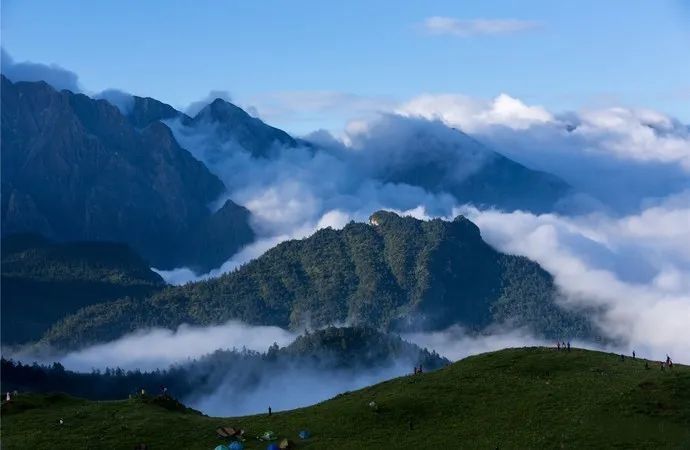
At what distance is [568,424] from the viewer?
85.7 m

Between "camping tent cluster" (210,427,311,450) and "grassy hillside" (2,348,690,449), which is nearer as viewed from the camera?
"grassy hillside" (2,348,690,449)

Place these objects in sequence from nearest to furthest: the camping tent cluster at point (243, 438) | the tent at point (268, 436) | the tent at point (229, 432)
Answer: the camping tent cluster at point (243, 438) < the tent at point (268, 436) < the tent at point (229, 432)

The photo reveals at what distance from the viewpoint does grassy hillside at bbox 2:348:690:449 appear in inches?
3322

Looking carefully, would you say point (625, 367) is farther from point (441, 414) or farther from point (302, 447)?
point (302, 447)

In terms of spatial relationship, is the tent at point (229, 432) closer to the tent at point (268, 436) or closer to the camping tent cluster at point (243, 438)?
the camping tent cluster at point (243, 438)

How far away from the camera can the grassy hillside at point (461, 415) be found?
277 ft

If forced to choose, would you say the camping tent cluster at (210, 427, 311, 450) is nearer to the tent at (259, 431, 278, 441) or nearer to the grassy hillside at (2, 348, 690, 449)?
the tent at (259, 431, 278, 441)

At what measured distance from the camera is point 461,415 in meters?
92.1

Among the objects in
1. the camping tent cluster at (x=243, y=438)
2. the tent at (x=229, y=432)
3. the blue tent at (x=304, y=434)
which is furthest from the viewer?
the tent at (x=229, y=432)

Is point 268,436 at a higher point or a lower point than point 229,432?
lower

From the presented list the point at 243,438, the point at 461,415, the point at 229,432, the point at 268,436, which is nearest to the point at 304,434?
the point at 268,436

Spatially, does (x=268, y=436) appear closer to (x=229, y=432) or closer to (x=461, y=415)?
(x=229, y=432)

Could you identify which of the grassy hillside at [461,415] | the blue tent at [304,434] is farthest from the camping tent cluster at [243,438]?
the grassy hillside at [461,415]

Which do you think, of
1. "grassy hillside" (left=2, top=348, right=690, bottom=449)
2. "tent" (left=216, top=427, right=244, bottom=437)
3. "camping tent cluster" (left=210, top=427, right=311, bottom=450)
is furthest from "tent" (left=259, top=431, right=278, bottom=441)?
"tent" (left=216, top=427, right=244, bottom=437)
